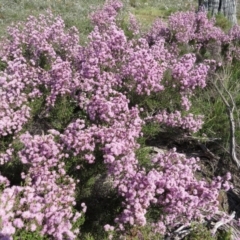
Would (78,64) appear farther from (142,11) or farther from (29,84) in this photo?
(142,11)

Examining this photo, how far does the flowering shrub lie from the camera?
3.04 meters

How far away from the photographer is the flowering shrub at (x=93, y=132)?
3.04m

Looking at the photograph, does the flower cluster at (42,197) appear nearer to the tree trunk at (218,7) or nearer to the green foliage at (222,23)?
the green foliage at (222,23)

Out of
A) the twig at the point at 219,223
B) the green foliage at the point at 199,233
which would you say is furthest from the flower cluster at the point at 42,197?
the twig at the point at 219,223

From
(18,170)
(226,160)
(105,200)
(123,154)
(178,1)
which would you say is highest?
(123,154)

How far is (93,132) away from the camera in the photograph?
3535 mm

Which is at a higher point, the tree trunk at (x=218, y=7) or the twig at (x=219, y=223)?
the tree trunk at (x=218, y=7)

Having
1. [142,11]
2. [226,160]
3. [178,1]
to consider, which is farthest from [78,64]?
[178,1]

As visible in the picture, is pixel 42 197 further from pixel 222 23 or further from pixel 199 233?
pixel 222 23

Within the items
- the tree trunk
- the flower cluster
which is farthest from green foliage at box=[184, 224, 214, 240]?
the tree trunk

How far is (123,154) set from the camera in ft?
11.3

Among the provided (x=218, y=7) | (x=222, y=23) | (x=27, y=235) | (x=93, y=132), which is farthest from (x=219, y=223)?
(x=218, y=7)

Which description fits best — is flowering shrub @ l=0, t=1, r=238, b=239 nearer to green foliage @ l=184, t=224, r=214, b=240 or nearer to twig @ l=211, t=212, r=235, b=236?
green foliage @ l=184, t=224, r=214, b=240

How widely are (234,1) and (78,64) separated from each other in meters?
8.17
